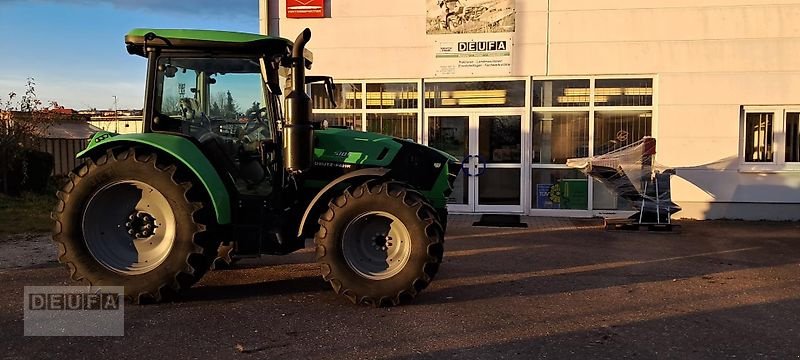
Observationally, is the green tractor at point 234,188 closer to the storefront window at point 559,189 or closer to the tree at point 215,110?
the tree at point 215,110

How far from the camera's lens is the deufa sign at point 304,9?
12367mm

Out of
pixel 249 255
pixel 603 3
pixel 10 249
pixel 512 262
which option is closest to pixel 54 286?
pixel 249 255

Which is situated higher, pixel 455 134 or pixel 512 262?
pixel 455 134

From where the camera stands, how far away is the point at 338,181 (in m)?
5.65

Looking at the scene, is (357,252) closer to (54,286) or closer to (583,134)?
(54,286)

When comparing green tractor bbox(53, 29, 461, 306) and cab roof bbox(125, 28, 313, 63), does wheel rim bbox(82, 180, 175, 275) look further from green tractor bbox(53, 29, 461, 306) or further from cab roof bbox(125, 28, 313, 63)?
cab roof bbox(125, 28, 313, 63)

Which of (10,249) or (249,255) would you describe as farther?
(10,249)

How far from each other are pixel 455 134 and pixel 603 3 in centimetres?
372

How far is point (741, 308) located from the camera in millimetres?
5738

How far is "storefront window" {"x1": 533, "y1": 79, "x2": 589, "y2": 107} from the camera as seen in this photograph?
12.0 meters

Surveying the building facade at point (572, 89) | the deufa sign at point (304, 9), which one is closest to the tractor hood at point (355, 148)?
the building facade at point (572, 89)

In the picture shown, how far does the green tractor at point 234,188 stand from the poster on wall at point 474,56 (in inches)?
251

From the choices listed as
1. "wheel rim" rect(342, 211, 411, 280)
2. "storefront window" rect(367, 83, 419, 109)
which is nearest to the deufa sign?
"storefront window" rect(367, 83, 419, 109)

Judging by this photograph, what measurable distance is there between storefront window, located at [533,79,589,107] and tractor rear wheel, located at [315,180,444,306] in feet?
23.8
